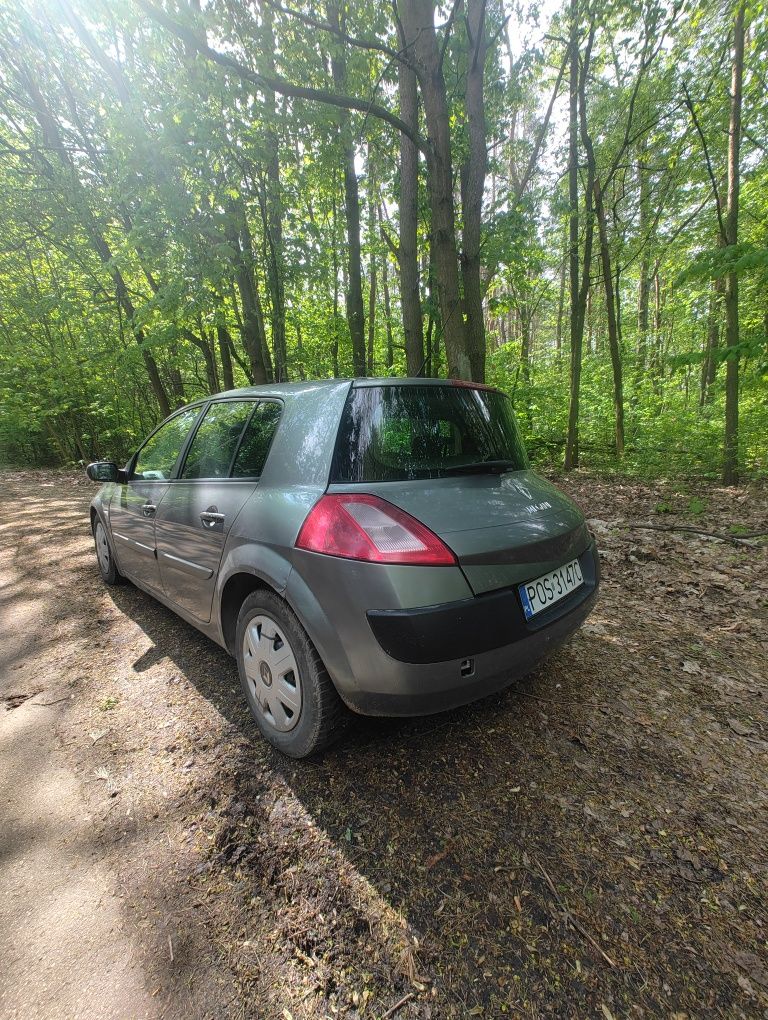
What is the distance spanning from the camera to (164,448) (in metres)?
3.12

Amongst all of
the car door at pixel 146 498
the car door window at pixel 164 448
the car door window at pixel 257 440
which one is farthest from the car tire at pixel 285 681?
the car door window at pixel 164 448

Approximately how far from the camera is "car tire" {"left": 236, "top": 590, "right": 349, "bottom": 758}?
5.56 ft

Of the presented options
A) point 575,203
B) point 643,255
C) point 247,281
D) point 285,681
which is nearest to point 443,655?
point 285,681

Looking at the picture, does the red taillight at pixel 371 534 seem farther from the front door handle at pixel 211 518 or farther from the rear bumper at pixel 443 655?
the front door handle at pixel 211 518

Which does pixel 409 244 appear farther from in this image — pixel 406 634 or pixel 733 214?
pixel 406 634

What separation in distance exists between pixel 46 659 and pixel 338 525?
2.48 m

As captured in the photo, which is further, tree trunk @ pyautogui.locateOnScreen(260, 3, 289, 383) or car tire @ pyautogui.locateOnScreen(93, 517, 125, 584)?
tree trunk @ pyautogui.locateOnScreen(260, 3, 289, 383)

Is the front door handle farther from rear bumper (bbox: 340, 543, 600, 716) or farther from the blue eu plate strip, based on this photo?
the blue eu plate strip

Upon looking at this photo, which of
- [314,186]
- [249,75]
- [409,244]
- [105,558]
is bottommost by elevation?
[105,558]

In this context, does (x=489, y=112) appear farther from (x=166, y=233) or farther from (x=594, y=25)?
(x=166, y=233)

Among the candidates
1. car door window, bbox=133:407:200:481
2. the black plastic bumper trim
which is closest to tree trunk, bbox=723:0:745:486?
the black plastic bumper trim

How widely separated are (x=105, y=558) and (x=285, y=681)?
117 inches

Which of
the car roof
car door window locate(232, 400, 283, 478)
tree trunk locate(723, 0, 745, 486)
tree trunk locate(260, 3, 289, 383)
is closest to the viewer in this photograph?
the car roof

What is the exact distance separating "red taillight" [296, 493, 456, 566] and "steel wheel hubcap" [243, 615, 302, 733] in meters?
0.49
